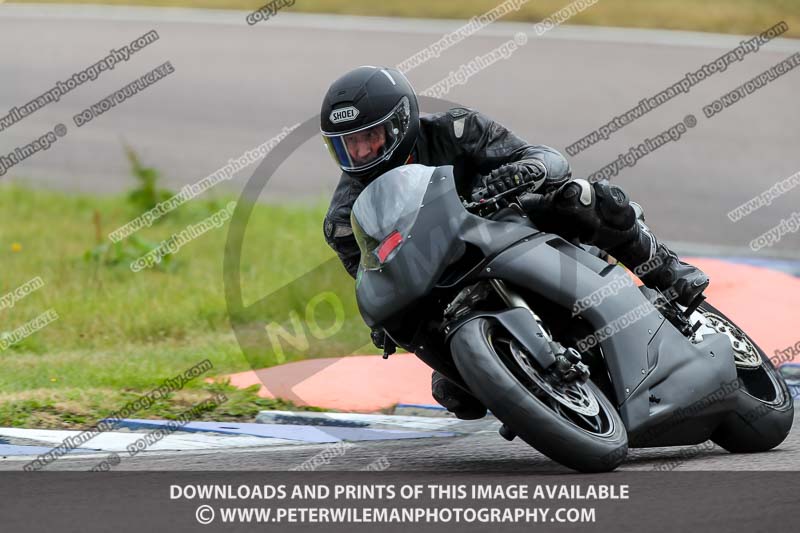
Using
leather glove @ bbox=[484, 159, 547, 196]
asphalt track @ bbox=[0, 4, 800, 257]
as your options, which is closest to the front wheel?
leather glove @ bbox=[484, 159, 547, 196]

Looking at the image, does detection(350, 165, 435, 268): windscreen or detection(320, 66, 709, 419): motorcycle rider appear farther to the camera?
detection(320, 66, 709, 419): motorcycle rider

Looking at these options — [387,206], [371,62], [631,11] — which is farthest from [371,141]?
[631,11]

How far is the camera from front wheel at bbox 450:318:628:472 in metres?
4.73

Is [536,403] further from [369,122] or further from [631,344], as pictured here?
[369,122]

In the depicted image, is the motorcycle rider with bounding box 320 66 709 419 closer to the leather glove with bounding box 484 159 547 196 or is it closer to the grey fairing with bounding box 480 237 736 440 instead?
the leather glove with bounding box 484 159 547 196

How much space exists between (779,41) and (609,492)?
45.4 feet

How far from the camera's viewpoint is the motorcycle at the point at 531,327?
4832 millimetres

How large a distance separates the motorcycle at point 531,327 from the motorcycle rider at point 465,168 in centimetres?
15

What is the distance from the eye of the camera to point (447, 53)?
17.6 metres

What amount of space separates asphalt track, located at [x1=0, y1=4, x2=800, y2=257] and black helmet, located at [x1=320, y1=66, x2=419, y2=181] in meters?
6.10

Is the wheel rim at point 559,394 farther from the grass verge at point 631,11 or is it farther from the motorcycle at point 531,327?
the grass verge at point 631,11

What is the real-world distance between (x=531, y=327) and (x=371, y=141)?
3.68 ft

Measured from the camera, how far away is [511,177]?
5281 millimetres

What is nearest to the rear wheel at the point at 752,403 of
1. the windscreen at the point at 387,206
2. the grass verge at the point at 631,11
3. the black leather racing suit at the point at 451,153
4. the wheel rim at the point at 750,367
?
the wheel rim at the point at 750,367
